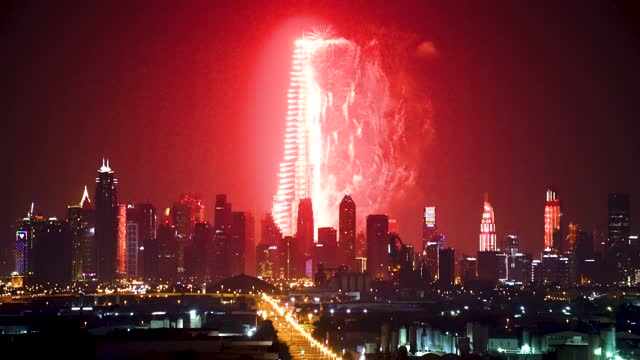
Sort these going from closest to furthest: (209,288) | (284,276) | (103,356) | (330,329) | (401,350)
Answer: (103,356), (401,350), (330,329), (209,288), (284,276)

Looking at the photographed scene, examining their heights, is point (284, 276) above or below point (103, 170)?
below

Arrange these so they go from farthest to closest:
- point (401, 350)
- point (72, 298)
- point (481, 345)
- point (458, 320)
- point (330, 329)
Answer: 1. point (72, 298)
2. point (458, 320)
3. point (330, 329)
4. point (481, 345)
5. point (401, 350)

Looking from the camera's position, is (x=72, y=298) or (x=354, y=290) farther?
(x=354, y=290)

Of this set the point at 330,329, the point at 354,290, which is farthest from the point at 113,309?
the point at 354,290

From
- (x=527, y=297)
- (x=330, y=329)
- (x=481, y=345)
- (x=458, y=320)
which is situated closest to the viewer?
(x=481, y=345)

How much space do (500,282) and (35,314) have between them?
9263cm

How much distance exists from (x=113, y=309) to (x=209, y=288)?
4925cm

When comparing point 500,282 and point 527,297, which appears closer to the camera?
point 527,297

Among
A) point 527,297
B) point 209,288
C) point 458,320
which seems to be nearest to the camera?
point 458,320

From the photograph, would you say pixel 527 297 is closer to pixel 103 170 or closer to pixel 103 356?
pixel 103 170

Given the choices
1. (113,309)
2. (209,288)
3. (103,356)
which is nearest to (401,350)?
(103,356)

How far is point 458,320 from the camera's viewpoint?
95875 millimetres

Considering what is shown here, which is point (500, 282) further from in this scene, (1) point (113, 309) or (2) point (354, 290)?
(1) point (113, 309)

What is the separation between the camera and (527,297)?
134 metres
